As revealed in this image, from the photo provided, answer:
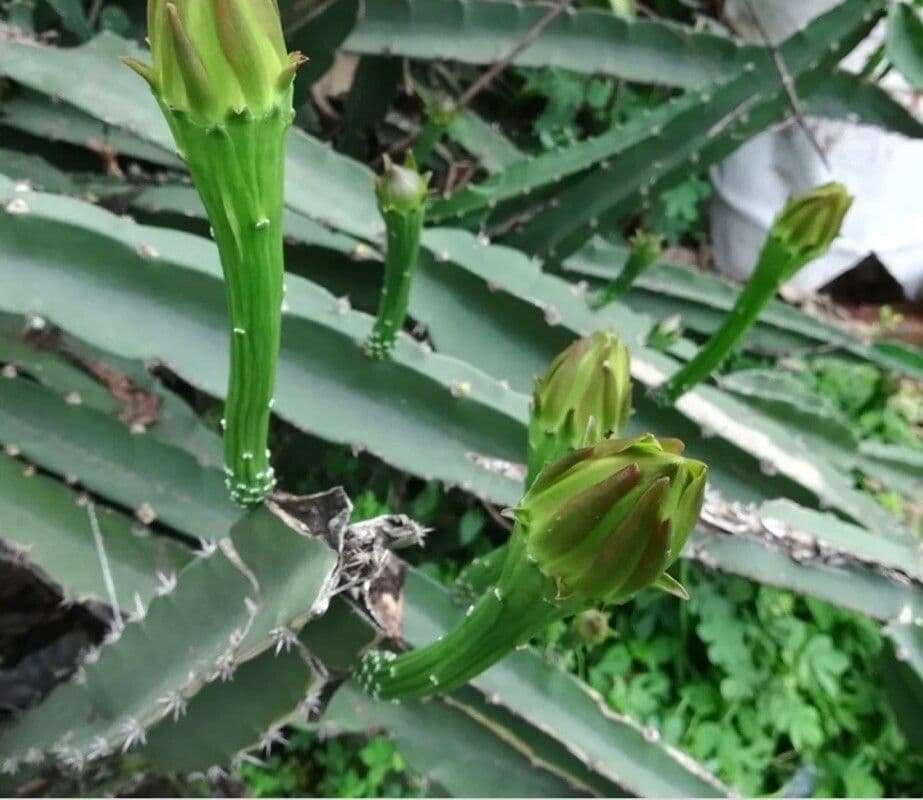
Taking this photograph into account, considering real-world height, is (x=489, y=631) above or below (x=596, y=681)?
above

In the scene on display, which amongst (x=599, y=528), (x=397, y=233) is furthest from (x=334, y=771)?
(x=599, y=528)

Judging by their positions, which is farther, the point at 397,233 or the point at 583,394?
the point at 397,233

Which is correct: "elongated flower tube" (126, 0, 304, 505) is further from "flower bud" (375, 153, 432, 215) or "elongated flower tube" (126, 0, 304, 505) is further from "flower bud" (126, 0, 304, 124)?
"flower bud" (375, 153, 432, 215)

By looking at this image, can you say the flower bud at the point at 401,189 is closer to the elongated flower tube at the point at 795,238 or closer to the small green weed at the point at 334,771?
the elongated flower tube at the point at 795,238

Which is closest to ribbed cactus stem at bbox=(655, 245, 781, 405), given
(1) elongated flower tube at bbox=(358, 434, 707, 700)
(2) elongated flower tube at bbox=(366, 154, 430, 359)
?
(2) elongated flower tube at bbox=(366, 154, 430, 359)

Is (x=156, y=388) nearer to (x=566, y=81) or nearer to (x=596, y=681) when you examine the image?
(x=596, y=681)

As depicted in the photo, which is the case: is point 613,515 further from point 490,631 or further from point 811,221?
point 811,221

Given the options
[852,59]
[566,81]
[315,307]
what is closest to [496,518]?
[315,307]
